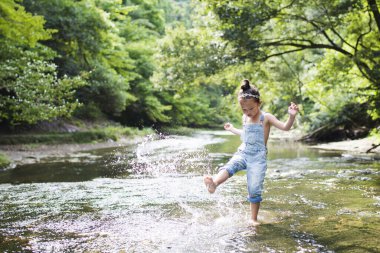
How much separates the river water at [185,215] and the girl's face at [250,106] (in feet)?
4.03

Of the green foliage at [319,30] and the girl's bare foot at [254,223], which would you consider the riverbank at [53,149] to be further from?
the girl's bare foot at [254,223]

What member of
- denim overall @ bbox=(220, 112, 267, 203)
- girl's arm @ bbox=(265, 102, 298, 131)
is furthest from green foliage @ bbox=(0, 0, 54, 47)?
girl's arm @ bbox=(265, 102, 298, 131)

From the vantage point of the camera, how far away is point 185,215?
437 cm

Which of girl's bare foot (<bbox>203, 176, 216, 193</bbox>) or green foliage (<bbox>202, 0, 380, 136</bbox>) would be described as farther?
green foliage (<bbox>202, 0, 380, 136</bbox>)

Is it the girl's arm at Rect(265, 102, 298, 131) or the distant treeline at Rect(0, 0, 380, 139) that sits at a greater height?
the distant treeline at Rect(0, 0, 380, 139)

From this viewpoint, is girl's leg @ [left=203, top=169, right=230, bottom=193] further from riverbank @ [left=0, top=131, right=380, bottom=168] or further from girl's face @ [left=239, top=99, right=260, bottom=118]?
riverbank @ [left=0, top=131, right=380, bottom=168]

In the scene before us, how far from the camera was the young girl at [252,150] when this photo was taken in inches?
160

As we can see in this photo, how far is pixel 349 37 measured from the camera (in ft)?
42.8

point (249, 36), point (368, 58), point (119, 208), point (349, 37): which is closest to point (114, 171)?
point (119, 208)

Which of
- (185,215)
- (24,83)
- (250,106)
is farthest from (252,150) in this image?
(24,83)

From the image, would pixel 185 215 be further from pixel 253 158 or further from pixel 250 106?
pixel 250 106

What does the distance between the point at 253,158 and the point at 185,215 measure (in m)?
1.06

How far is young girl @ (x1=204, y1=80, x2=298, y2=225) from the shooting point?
407 cm

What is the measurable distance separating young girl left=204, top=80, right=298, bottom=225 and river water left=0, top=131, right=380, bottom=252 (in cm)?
37
